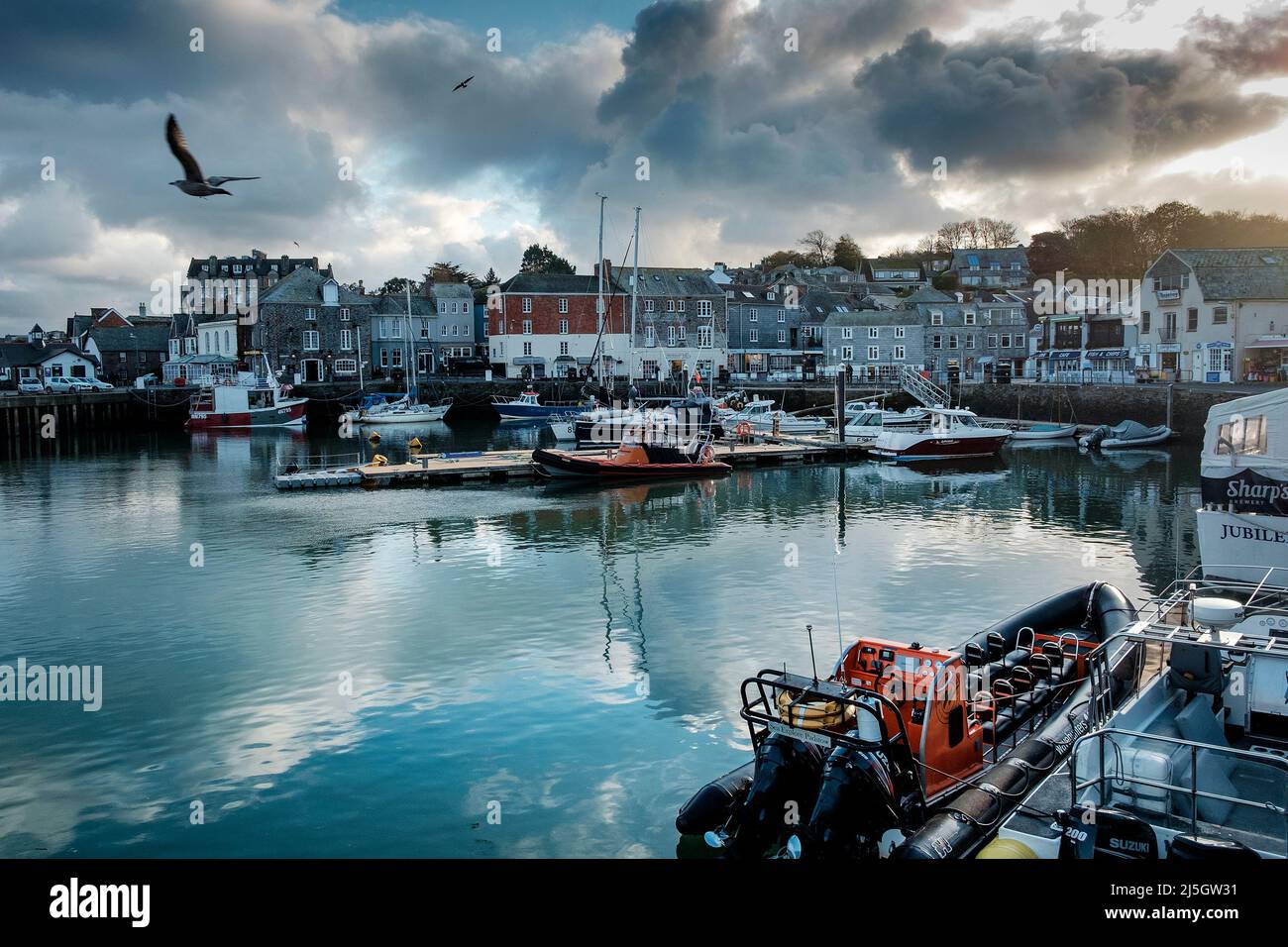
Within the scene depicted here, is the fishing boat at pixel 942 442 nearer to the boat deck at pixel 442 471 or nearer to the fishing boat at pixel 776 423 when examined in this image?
the boat deck at pixel 442 471

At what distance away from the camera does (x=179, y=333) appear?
96.1 metres

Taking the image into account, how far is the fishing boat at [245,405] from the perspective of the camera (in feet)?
224

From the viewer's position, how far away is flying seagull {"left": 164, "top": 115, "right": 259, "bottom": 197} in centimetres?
1373

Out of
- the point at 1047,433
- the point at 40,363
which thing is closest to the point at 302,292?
→ the point at 40,363

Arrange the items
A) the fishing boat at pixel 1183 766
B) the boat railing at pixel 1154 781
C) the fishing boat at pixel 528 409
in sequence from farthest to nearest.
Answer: the fishing boat at pixel 528 409 < the boat railing at pixel 1154 781 < the fishing boat at pixel 1183 766

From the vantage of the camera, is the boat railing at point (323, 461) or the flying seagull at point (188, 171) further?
the boat railing at point (323, 461)

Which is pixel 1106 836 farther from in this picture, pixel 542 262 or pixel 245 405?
pixel 542 262

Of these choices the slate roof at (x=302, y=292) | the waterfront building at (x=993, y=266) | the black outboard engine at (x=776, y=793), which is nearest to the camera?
the black outboard engine at (x=776, y=793)

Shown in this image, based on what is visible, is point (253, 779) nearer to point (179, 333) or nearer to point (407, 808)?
point (407, 808)

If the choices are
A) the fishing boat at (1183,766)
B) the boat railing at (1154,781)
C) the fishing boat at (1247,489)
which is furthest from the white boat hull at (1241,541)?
the boat railing at (1154,781)

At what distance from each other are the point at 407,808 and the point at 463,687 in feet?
13.3

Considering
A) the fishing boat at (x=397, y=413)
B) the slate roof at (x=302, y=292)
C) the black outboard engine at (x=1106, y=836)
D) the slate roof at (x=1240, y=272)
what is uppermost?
the slate roof at (x=302, y=292)

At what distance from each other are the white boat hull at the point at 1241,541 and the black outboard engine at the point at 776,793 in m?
14.0
